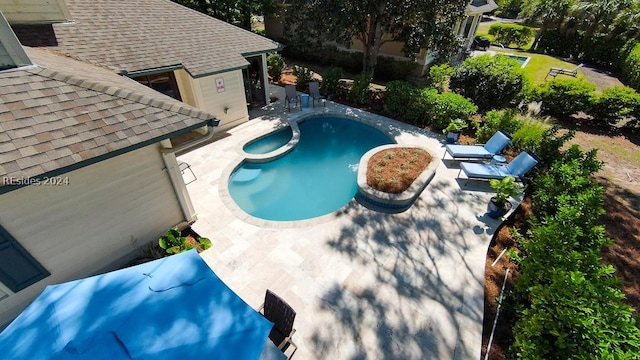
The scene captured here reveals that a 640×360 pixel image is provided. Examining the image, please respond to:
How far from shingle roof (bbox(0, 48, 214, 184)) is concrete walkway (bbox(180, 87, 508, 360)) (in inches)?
136

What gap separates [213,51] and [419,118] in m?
10.6

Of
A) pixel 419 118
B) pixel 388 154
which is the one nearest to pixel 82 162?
pixel 388 154

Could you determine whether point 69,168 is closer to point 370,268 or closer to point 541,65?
point 370,268

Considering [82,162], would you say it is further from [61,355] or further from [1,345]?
[61,355]

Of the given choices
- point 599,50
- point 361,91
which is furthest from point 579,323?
point 599,50

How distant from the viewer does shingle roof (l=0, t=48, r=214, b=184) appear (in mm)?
4270

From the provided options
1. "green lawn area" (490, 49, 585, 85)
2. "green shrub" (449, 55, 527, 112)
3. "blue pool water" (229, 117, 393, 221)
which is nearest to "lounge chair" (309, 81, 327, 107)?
"blue pool water" (229, 117, 393, 221)

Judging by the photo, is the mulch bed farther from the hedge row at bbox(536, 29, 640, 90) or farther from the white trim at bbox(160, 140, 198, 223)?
the hedge row at bbox(536, 29, 640, 90)

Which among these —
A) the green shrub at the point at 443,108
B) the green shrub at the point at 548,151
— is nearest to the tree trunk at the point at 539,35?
the green shrub at the point at 443,108

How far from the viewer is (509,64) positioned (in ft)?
46.4

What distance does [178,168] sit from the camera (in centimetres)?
688

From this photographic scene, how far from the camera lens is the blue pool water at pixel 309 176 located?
9.56 metres

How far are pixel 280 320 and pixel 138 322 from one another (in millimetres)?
2370

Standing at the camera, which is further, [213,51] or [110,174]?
[213,51]
